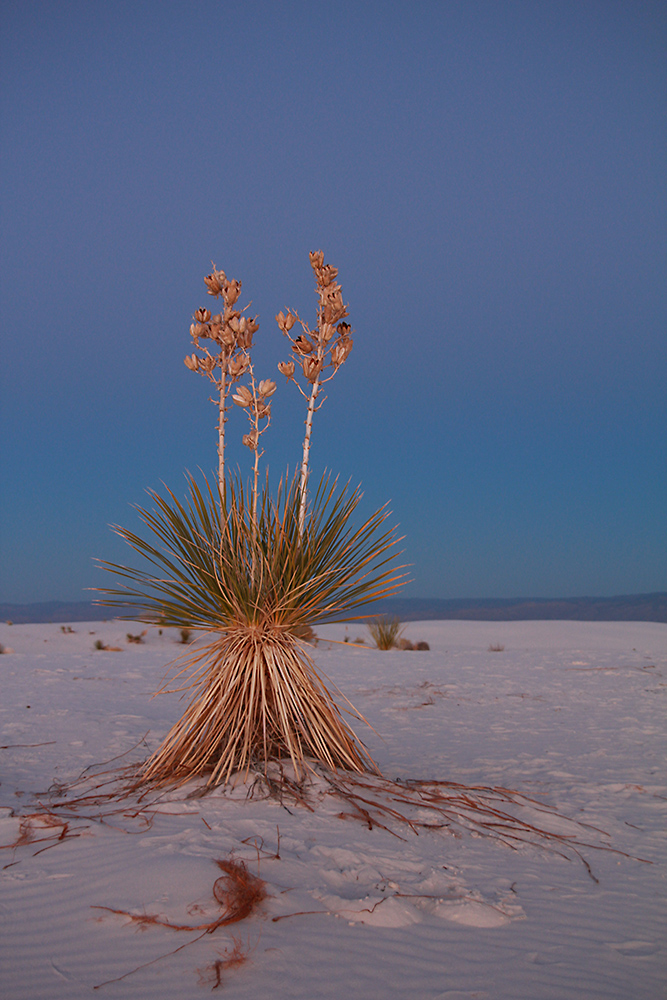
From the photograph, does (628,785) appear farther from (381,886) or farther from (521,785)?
(381,886)

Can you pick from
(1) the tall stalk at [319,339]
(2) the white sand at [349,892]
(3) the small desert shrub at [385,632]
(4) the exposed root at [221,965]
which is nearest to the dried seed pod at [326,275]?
(1) the tall stalk at [319,339]

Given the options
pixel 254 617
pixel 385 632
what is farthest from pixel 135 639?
pixel 254 617

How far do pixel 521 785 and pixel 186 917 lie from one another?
2.74 m

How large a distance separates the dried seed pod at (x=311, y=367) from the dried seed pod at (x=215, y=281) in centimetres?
79

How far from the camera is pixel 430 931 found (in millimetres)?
1961

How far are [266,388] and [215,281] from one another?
0.84m

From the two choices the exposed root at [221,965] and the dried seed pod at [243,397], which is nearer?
the exposed root at [221,965]

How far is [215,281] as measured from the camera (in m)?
3.49

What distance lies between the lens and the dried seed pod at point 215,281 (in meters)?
3.48

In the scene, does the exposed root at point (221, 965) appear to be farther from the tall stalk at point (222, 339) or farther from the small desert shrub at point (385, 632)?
the small desert shrub at point (385, 632)

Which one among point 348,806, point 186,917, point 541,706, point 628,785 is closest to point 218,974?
point 186,917

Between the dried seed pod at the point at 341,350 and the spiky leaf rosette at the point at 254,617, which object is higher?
the dried seed pod at the point at 341,350

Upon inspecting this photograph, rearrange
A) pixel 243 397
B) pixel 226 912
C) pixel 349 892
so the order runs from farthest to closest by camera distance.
→ pixel 243 397, pixel 349 892, pixel 226 912

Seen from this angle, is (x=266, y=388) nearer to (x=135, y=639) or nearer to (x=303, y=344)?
(x=303, y=344)
